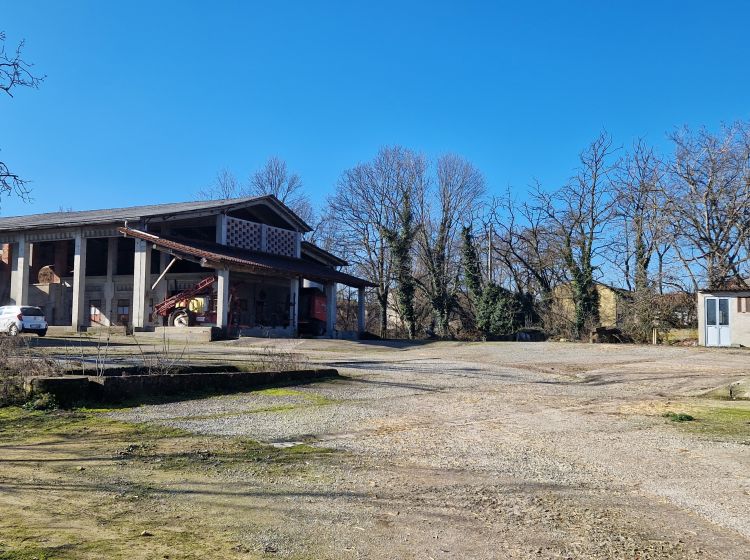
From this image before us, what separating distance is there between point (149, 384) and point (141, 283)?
2255 cm

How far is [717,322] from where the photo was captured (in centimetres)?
2953

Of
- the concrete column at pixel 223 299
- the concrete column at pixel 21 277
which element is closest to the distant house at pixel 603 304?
the concrete column at pixel 223 299

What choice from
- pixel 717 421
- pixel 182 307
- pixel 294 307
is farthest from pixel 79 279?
pixel 717 421

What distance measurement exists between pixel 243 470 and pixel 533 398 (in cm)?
691

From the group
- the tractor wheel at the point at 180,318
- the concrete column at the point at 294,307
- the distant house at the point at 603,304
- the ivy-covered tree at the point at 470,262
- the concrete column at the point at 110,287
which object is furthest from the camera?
the ivy-covered tree at the point at 470,262

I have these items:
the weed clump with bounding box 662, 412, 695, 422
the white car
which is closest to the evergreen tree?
the white car

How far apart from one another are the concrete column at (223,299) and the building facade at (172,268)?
0.04 m

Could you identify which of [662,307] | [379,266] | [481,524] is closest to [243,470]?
[481,524]

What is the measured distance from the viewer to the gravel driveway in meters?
3.96

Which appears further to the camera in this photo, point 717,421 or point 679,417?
point 679,417

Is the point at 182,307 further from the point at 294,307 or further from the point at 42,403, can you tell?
the point at 42,403

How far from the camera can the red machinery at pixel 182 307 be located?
3038cm

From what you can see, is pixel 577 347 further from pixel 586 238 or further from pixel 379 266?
pixel 379 266

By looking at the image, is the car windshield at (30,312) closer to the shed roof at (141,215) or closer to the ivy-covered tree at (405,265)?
the shed roof at (141,215)
